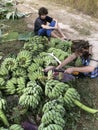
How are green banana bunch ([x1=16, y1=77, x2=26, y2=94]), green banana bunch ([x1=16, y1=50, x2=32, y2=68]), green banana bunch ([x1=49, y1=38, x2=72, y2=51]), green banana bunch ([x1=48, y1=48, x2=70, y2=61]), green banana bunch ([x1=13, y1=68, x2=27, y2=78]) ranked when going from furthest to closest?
green banana bunch ([x1=49, y1=38, x2=72, y2=51])
green banana bunch ([x1=48, y1=48, x2=70, y2=61])
green banana bunch ([x1=16, y1=50, x2=32, y2=68])
green banana bunch ([x1=13, y1=68, x2=27, y2=78])
green banana bunch ([x1=16, y1=77, x2=26, y2=94])

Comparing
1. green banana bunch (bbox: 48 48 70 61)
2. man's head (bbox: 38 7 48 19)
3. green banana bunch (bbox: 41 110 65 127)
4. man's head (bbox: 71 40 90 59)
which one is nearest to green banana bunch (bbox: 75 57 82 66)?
green banana bunch (bbox: 48 48 70 61)

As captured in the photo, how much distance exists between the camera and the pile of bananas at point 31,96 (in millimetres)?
4883

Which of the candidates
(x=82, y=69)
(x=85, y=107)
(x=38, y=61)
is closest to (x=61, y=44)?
(x=38, y=61)

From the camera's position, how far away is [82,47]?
18.1 ft

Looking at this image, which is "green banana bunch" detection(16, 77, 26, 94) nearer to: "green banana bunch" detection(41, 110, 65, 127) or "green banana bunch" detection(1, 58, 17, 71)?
"green banana bunch" detection(1, 58, 17, 71)

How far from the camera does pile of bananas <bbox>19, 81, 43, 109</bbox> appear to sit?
192 inches

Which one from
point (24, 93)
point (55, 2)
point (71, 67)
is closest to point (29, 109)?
point (24, 93)

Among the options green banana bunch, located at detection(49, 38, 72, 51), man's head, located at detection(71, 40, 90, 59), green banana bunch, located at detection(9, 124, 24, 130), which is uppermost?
man's head, located at detection(71, 40, 90, 59)

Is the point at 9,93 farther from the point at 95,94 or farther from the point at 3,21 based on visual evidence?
the point at 3,21

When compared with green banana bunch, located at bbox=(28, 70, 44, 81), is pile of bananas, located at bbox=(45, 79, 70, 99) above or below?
above

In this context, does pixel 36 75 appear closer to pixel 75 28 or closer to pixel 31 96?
pixel 31 96

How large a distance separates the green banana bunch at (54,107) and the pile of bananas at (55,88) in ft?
0.49

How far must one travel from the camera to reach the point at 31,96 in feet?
16.1

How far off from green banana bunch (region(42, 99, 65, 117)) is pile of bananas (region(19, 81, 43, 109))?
0.19m
